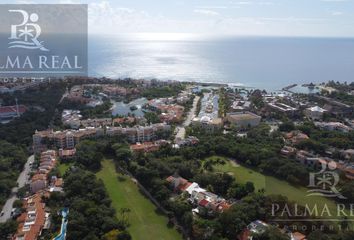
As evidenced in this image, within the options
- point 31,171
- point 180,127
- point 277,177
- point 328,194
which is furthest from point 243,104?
point 31,171

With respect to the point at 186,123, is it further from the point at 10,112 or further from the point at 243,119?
the point at 10,112

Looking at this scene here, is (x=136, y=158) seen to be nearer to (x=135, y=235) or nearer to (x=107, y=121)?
(x=135, y=235)

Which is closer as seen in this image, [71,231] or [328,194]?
[71,231]

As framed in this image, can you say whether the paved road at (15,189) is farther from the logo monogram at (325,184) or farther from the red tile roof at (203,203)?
the logo monogram at (325,184)

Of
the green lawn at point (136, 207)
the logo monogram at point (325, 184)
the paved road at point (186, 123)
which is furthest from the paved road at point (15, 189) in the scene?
the logo monogram at point (325, 184)

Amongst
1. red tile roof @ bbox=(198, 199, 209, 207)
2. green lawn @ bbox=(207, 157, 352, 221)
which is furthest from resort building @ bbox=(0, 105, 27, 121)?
red tile roof @ bbox=(198, 199, 209, 207)
